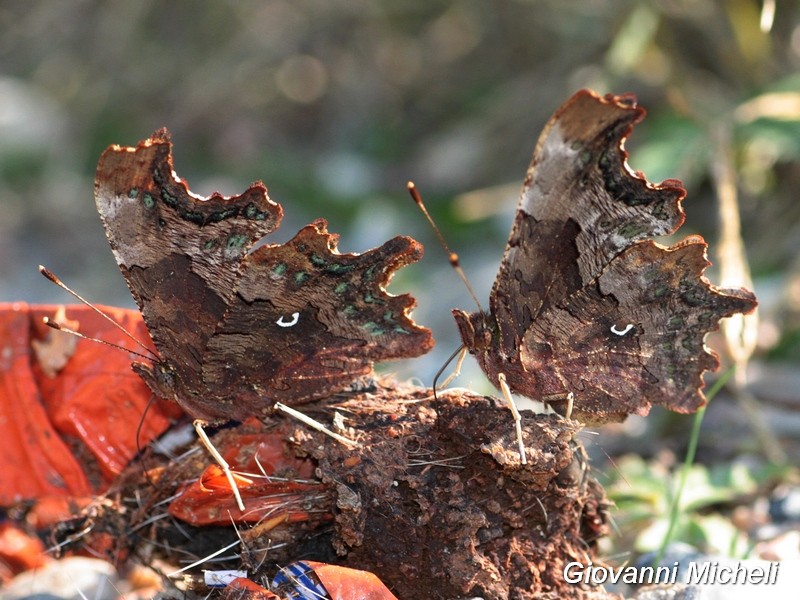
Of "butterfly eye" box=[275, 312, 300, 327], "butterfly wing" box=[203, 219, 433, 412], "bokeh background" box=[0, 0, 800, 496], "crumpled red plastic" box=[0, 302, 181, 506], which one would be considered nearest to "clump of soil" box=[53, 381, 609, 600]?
"butterfly wing" box=[203, 219, 433, 412]

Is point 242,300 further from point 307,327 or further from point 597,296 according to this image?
point 597,296

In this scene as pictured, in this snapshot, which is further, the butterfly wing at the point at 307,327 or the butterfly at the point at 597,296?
the butterfly wing at the point at 307,327

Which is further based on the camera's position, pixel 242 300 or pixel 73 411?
pixel 73 411

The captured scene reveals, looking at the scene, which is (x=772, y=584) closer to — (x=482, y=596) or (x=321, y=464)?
(x=482, y=596)

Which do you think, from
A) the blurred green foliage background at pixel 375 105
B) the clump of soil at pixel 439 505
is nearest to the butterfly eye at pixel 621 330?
the clump of soil at pixel 439 505

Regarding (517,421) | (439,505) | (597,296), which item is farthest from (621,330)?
(439,505)

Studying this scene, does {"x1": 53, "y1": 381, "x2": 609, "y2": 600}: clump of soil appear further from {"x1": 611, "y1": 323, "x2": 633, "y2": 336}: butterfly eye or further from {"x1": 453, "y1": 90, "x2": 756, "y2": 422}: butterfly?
{"x1": 611, "y1": 323, "x2": 633, "y2": 336}: butterfly eye

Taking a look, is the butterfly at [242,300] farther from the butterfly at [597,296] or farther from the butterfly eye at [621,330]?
the butterfly eye at [621,330]
